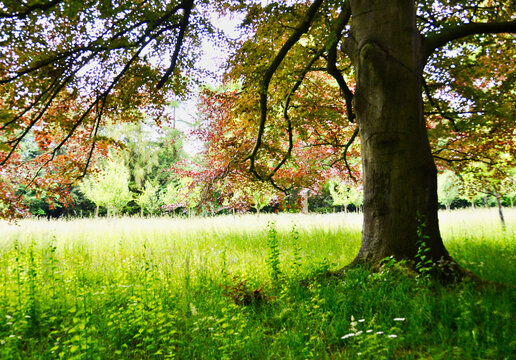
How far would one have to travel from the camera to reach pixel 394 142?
119 inches

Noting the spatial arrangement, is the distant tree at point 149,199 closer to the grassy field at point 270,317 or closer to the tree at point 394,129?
the grassy field at point 270,317

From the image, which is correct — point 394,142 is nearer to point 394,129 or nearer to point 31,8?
point 394,129

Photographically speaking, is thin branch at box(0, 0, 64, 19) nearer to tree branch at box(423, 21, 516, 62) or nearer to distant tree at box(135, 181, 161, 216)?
tree branch at box(423, 21, 516, 62)

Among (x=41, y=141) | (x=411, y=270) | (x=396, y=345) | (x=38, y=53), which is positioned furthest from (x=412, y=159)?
(x=41, y=141)

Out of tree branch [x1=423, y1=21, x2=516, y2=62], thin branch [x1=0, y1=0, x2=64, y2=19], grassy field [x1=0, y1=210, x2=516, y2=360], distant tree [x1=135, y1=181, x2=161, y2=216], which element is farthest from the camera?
distant tree [x1=135, y1=181, x2=161, y2=216]

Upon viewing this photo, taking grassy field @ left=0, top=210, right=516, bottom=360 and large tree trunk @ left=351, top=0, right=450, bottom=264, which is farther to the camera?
large tree trunk @ left=351, top=0, right=450, bottom=264

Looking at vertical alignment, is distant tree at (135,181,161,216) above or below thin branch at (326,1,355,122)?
below

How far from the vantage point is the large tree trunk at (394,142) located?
2992 mm

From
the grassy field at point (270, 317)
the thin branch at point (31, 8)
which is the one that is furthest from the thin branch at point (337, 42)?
the thin branch at point (31, 8)

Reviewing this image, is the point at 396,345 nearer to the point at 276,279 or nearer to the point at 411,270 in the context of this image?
the point at 411,270

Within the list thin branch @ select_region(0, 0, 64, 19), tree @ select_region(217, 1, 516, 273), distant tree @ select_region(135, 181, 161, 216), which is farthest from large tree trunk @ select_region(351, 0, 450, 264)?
distant tree @ select_region(135, 181, 161, 216)

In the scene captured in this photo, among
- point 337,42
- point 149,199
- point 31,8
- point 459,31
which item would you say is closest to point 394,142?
point 459,31

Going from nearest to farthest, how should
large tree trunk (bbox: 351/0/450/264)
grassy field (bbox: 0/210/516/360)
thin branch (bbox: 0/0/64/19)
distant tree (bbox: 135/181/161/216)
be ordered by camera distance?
grassy field (bbox: 0/210/516/360) < thin branch (bbox: 0/0/64/19) < large tree trunk (bbox: 351/0/450/264) < distant tree (bbox: 135/181/161/216)

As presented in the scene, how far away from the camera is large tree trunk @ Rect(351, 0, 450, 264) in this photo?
9.82 ft
